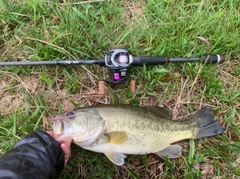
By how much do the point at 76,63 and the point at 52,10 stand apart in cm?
86

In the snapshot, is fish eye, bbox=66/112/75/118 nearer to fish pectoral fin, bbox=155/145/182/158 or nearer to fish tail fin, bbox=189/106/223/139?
fish pectoral fin, bbox=155/145/182/158

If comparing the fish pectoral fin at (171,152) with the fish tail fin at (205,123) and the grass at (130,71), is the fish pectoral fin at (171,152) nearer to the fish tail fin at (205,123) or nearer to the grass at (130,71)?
the grass at (130,71)

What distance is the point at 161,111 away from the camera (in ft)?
10.8

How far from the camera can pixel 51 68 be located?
3572mm

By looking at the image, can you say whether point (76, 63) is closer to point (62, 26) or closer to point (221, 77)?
point (62, 26)

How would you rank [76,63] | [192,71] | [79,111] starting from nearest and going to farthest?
[79,111] < [76,63] < [192,71]

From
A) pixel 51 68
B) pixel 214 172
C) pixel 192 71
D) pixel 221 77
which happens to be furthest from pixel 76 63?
pixel 214 172

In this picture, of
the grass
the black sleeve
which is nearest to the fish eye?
the black sleeve

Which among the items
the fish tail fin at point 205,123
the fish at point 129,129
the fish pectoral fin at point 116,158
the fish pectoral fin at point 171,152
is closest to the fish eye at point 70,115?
the fish at point 129,129

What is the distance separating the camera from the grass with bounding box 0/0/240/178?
339 centimetres

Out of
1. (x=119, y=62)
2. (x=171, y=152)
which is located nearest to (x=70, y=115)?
(x=119, y=62)

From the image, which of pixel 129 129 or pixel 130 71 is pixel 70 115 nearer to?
pixel 129 129

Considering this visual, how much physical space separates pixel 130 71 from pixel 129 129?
803mm

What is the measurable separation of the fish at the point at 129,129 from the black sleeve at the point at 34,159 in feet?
0.50
